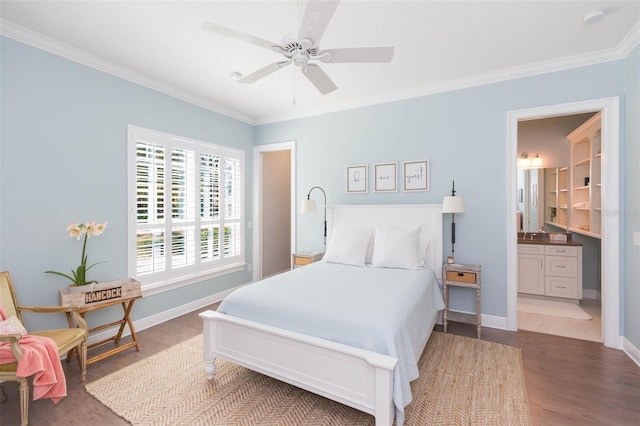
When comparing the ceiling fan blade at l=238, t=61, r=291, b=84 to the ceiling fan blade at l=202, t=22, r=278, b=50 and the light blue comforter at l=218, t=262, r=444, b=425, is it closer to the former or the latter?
the ceiling fan blade at l=202, t=22, r=278, b=50

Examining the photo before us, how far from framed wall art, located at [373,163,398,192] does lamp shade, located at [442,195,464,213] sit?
2.58 ft

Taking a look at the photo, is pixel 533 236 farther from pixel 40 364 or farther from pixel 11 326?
pixel 11 326

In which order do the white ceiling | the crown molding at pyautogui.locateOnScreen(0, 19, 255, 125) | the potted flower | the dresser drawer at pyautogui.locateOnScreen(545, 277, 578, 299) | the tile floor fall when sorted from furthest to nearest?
the dresser drawer at pyautogui.locateOnScreen(545, 277, 578, 299)
the tile floor
the potted flower
the crown molding at pyautogui.locateOnScreen(0, 19, 255, 125)
the white ceiling

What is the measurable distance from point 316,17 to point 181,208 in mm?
3038

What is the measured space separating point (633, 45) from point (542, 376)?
Result: 9.85 feet

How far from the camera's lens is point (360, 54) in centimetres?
204

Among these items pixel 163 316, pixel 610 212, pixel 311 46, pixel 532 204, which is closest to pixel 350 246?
pixel 311 46

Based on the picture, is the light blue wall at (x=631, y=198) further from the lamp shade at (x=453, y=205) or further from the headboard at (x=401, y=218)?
the headboard at (x=401, y=218)

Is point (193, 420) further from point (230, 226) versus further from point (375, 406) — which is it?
point (230, 226)

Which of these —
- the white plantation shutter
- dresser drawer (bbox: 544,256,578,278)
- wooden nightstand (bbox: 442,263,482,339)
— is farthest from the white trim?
dresser drawer (bbox: 544,256,578,278)

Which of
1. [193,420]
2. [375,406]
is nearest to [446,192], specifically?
[375,406]

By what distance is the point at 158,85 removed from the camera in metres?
3.66

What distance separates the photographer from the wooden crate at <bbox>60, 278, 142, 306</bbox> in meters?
2.59

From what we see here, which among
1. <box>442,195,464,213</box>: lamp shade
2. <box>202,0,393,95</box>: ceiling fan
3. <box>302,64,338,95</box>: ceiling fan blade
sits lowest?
<box>442,195,464,213</box>: lamp shade
